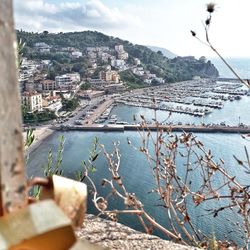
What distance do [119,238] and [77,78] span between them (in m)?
36.4

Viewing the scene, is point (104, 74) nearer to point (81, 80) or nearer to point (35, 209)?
point (81, 80)

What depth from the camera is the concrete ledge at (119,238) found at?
2.37ft

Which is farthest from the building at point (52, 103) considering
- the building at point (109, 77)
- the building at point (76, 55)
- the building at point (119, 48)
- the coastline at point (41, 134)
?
the building at point (119, 48)

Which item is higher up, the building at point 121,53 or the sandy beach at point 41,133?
the building at point 121,53

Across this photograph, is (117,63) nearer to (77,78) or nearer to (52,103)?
(77,78)

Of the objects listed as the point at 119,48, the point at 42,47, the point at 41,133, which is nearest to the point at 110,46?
the point at 119,48

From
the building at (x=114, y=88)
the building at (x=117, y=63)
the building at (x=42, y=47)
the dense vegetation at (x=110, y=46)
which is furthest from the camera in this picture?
the building at (x=42, y=47)

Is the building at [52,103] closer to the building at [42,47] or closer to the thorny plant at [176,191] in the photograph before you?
the building at [42,47]

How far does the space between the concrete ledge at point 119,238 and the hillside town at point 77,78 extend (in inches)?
818

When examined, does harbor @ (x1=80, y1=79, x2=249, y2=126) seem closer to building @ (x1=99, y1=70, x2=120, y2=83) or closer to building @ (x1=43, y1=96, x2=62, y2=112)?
building @ (x1=43, y1=96, x2=62, y2=112)

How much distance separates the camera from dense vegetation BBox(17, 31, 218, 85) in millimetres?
42031

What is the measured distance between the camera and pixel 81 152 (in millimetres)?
17453

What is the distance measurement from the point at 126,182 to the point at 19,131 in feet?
42.6

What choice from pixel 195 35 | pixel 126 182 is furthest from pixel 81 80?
pixel 195 35
